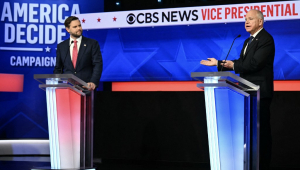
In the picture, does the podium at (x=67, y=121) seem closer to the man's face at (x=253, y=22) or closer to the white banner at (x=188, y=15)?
the man's face at (x=253, y=22)

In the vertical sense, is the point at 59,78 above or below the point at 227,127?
above

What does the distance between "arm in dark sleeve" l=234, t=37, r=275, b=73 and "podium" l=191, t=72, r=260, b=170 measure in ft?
0.86

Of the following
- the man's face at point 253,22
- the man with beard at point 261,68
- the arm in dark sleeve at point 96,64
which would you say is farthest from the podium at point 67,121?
the man's face at point 253,22

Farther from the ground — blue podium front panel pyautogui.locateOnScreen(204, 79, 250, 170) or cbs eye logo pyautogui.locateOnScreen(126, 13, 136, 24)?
cbs eye logo pyautogui.locateOnScreen(126, 13, 136, 24)

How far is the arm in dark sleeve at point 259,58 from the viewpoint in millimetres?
2920

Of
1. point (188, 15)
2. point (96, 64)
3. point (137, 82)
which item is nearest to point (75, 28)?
point (96, 64)

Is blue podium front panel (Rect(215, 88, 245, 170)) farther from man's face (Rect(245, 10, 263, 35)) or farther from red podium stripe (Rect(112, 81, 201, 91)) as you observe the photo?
red podium stripe (Rect(112, 81, 201, 91))

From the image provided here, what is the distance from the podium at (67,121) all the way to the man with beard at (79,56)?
0.34 m

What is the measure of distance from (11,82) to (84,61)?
2.23 metres

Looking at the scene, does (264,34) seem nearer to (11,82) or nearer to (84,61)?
(84,61)

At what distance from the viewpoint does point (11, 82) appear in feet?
18.1

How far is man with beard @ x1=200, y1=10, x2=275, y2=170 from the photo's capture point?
2.94 m

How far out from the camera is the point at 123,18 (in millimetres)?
5414

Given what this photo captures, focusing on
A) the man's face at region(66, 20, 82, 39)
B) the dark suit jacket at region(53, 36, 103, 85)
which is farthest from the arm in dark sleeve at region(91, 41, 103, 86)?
the man's face at region(66, 20, 82, 39)
